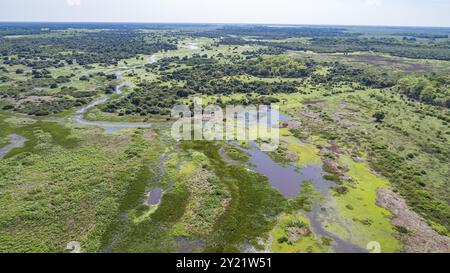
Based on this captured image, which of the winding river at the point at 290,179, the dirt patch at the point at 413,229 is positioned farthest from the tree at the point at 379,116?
the dirt patch at the point at 413,229

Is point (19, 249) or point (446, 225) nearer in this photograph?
point (19, 249)

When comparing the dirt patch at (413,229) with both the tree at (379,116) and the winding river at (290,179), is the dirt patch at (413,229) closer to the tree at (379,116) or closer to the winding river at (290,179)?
the winding river at (290,179)

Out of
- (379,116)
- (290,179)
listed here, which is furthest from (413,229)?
(379,116)

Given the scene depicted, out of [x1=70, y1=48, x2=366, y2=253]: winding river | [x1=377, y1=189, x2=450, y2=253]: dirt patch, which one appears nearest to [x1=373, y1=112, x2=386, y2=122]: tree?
[x1=70, y1=48, x2=366, y2=253]: winding river

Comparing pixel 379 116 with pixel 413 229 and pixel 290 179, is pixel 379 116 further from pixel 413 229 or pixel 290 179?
pixel 413 229

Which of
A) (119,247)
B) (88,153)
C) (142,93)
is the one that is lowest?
(119,247)

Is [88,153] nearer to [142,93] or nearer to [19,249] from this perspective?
[19,249]

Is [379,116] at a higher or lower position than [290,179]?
higher

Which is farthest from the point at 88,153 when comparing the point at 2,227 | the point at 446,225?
the point at 446,225
